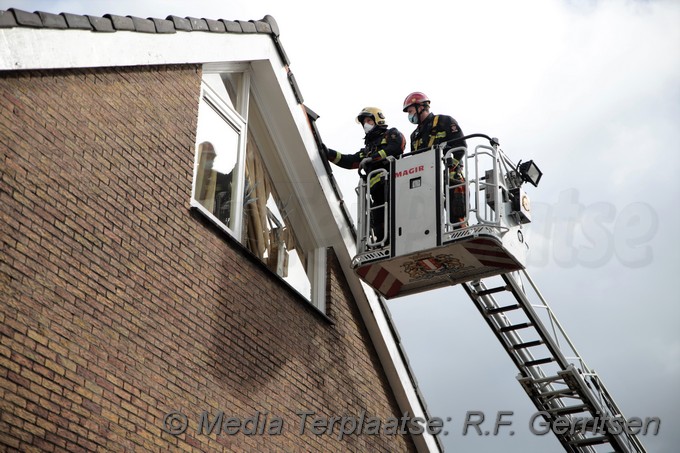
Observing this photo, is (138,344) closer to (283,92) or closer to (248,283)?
(248,283)

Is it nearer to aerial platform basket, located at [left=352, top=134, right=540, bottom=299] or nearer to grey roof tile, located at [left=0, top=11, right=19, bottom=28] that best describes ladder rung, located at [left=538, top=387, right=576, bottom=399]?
aerial platform basket, located at [left=352, top=134, right=540, bottom=299]

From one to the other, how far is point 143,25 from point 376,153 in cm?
339

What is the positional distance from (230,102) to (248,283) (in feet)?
7.20

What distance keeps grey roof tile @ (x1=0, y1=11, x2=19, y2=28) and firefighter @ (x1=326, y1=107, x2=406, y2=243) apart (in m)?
4.70

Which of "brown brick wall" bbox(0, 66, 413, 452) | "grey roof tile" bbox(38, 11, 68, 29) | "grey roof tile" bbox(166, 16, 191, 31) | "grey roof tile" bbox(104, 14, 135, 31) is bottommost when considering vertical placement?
"brown brick wall" bbox(0, 66, 413, 452)

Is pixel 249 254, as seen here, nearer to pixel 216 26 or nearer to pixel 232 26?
pixel 216 26

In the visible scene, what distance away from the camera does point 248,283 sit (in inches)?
Result: 387

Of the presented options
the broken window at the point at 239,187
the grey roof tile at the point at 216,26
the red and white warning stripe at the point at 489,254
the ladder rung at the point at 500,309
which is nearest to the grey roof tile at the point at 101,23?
the grey roof tile at the point at 216,26

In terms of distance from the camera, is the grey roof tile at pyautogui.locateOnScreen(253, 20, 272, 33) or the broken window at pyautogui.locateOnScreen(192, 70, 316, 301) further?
the grey roof tile at pyautogui.locateOnScreen(253, 20, 272, 33)

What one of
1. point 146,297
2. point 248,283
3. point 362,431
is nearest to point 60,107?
point 146,297

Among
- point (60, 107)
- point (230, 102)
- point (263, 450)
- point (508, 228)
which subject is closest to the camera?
point (60, 107)

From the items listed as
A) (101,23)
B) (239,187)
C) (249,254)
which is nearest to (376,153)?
(239,187)

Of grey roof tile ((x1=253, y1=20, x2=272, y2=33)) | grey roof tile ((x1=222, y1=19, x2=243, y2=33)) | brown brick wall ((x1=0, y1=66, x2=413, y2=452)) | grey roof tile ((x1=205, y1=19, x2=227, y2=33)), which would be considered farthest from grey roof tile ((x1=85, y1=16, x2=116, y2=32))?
grey roof tile ((x1=253, y1=20, x2=272, y2=33))

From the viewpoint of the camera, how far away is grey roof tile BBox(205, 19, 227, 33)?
33.2 ft
